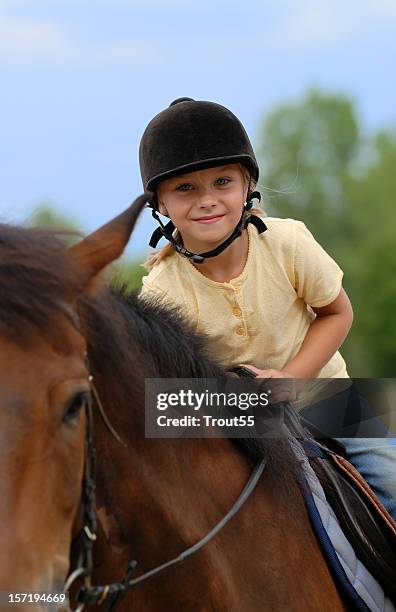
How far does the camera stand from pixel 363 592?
156 inches

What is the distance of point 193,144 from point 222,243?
45 centimetres

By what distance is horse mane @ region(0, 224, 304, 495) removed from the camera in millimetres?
2967

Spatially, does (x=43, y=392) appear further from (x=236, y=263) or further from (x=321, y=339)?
(x=321, y=339)

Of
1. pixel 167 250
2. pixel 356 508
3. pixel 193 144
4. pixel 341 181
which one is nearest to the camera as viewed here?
pixel 356 508

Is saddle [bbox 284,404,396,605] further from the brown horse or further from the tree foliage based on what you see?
the tree foliage

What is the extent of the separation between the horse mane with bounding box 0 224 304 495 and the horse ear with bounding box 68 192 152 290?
0.04 m

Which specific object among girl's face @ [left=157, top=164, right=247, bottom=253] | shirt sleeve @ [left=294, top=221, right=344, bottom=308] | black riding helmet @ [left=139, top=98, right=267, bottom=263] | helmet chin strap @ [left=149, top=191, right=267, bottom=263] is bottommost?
shirt sleeve @ [left=294, top=221, right=344, bottom=308]

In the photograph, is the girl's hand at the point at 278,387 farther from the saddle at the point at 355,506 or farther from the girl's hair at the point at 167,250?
the girl's hair at the point at 167,250

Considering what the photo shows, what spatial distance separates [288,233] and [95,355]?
173 centimetres

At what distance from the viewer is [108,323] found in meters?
3.32

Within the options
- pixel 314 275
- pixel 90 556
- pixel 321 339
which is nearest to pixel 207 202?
pixel 314 275

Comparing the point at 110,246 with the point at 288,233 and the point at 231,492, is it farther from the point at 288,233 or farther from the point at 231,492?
the point at 288,233

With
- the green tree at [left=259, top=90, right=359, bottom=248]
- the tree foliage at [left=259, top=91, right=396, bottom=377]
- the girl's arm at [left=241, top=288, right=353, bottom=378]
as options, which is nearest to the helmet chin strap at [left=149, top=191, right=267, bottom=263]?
the girl's arm at [left=241, top=288, right=353, bottom=378]

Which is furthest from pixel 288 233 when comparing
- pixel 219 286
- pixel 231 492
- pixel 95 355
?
pixel 95 355
